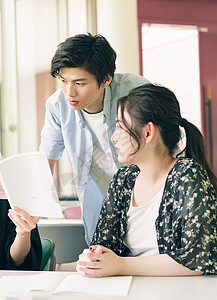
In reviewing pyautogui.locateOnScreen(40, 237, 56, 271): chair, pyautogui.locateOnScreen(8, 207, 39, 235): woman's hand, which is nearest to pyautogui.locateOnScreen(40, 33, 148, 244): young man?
pyautogui.locateOnScreen(40, 237, 56, 271): chair

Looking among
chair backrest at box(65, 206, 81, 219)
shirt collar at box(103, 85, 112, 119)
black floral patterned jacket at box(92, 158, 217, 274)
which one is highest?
shirt collar at box(103, 85, 112, 119)

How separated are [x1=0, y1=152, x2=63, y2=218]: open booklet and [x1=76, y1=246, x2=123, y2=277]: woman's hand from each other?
0.13m

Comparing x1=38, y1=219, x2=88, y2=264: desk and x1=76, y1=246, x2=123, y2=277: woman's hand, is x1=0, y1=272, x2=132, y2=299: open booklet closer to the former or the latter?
x1=76, y1=246, x2=123, y2=277: woman's hand

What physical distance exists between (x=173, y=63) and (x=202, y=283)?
11.8 ft

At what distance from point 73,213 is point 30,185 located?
1.02 meters

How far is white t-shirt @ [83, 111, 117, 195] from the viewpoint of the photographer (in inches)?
69.7

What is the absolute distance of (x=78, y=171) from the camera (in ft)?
6.04

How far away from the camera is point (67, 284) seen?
1063 millimetres

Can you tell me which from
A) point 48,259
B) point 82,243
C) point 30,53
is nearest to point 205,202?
point 48,259

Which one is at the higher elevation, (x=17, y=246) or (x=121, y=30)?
(x=121, y=30)

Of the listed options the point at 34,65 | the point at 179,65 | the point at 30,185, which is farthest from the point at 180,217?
the point at 179,65

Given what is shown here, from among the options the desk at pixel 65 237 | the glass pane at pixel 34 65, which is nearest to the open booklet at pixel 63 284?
the desk at pixel 65 237

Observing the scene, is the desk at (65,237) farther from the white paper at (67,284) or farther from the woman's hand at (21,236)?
the white paper at (67,284)

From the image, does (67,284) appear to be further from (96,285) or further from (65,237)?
(65,237)
